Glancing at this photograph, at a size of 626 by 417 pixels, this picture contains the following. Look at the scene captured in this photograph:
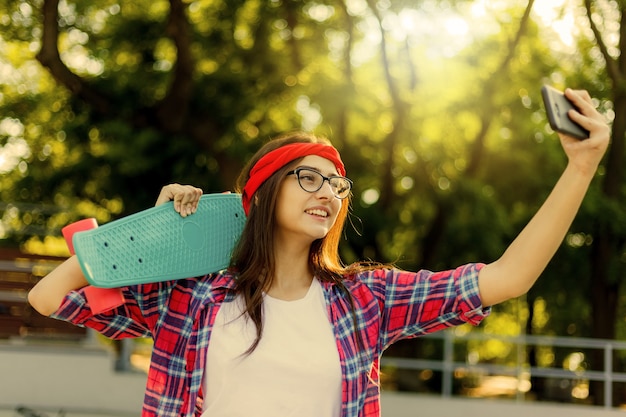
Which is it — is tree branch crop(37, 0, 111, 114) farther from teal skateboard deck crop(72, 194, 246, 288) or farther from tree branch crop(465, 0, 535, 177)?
teal skateboard deck crop(72, 194, 246, 288)

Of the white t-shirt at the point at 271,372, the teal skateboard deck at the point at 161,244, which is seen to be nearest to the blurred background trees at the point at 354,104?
the teal skateboard deck at the point at 161,244

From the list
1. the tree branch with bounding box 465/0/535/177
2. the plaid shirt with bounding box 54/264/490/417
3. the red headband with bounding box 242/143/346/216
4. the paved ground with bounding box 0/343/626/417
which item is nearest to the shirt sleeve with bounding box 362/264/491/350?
the plaid shirt with bounding box 54/264/490/417

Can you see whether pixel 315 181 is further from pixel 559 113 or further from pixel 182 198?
pixel 559 113

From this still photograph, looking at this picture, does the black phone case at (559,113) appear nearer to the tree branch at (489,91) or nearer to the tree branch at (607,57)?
Result: the tree branch at (489,91)

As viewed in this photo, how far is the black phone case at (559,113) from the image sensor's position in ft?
5.89

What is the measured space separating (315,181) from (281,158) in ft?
0.37

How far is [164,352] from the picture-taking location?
2.18 metres

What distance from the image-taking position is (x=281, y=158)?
2.31 meters

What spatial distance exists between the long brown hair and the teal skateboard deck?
0.32 feet

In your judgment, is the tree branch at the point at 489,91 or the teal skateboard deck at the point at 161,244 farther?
the tree branch at the point at 489,91

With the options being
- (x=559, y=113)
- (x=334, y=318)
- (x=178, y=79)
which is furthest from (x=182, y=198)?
(x=178, y=79)

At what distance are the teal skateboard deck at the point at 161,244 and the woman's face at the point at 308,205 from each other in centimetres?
22

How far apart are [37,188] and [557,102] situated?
12914mm

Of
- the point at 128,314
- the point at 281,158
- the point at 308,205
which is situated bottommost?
the point at 128,314
